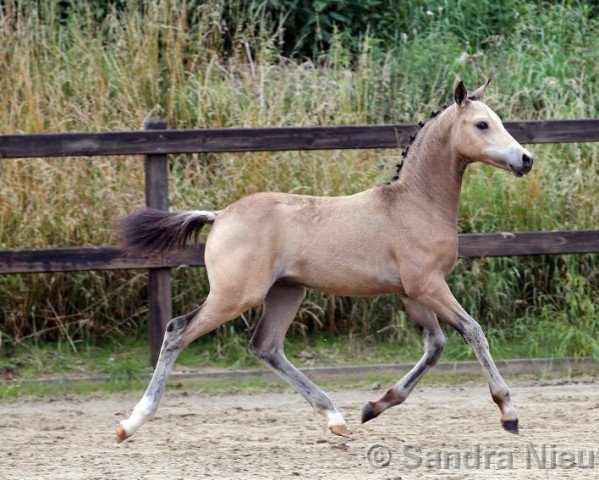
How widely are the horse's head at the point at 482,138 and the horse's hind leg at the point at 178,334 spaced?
142 centimetres

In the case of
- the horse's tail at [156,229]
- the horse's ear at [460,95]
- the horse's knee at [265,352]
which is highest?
the horse's ear at [460,95]

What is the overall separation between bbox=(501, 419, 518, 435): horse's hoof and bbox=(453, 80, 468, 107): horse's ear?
167 cm

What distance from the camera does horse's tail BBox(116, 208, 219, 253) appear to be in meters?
5.59

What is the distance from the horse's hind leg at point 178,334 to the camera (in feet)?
17.1

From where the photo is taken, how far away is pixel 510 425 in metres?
5.25

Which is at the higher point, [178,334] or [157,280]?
[178,334]

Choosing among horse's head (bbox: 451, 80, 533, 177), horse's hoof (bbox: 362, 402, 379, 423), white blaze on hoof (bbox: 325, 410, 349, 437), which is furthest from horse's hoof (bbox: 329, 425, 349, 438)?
horse's head (bbox: 451, 80, 533, 177)

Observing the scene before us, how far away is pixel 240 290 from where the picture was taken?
17.3 feet

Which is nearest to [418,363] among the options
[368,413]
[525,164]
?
[368,413]

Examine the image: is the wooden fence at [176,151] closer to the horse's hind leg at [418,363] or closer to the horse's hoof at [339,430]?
the horse's hind leg at [418,363]

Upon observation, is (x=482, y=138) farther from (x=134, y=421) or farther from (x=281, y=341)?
(x=134, y=421)

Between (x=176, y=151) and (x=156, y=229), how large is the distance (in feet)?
4.93

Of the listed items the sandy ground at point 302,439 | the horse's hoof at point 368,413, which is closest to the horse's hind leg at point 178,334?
the sandy ground at point 302,439

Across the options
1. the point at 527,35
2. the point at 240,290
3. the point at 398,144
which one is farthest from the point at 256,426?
the point at 527,35
